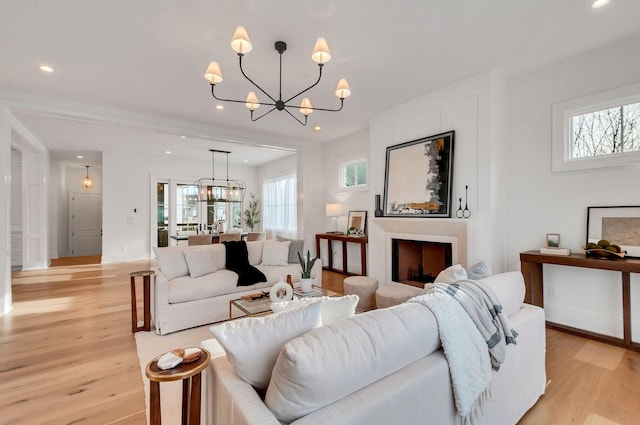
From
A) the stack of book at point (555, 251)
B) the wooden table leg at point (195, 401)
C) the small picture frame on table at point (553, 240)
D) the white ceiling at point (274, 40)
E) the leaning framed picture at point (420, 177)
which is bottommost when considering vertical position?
the wooden table leg at point (195, 401)

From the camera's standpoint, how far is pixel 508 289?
1.78m

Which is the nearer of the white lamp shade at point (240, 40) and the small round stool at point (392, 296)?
the white lamp shade at point (240, 40)

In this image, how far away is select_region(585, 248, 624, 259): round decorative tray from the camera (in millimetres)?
2672

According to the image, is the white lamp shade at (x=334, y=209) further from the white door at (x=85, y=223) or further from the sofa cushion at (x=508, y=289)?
the white door at (x=85, y=223)

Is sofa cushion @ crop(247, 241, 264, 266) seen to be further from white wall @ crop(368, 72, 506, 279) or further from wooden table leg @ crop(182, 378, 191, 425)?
wooden table leg @ crop(182, 378, 191, 425)

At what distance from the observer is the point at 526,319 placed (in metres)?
1.78

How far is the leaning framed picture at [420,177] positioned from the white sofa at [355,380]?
270cm

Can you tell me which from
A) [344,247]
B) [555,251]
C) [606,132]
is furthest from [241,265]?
[606,132]

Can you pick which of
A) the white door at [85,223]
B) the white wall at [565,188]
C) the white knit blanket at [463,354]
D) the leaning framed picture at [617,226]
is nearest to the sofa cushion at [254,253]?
the white knit blanket at [463,354]

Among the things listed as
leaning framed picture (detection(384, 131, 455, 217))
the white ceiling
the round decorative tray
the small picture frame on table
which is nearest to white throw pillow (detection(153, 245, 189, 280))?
the white ceiling

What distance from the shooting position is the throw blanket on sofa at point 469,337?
1.25 m

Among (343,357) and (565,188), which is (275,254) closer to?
(343,357)

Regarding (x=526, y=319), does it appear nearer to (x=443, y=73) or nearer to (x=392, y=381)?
(x=392, y=381)

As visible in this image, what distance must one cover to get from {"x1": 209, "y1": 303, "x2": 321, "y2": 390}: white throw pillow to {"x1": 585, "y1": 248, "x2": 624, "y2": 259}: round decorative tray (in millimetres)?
3126
